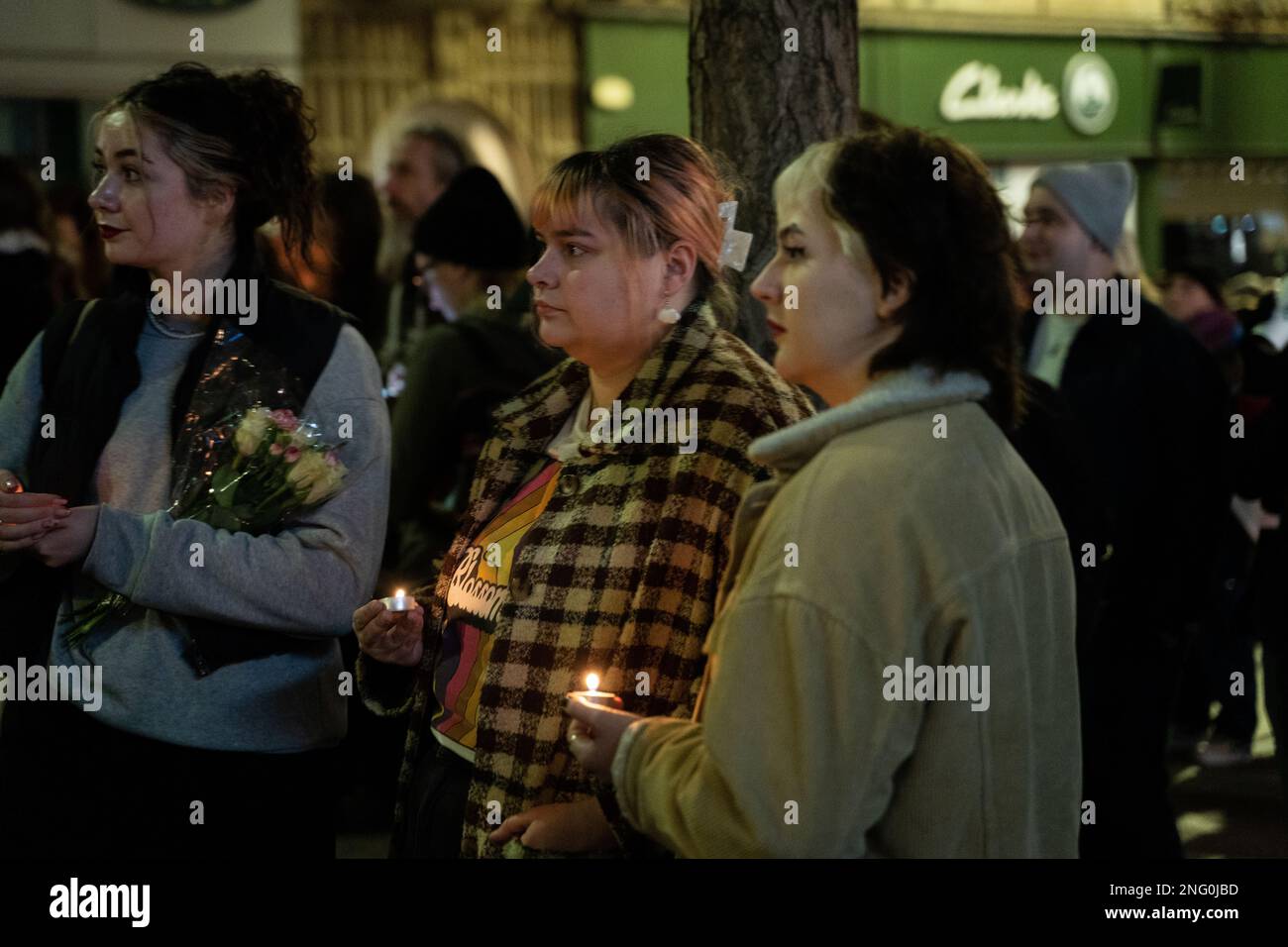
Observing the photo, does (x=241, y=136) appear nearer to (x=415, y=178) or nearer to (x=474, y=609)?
(x=474, y=609)

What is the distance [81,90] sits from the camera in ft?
35.0

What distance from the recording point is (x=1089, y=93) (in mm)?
15742

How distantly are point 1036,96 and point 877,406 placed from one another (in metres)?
14.1

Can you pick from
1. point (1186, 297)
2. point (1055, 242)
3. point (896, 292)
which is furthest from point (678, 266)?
point (1186, 297)

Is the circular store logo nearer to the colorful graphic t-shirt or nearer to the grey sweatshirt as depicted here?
the grey sweatshirt

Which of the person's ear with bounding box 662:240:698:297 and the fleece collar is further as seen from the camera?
the person's ear with bounding box 662:240:698:297

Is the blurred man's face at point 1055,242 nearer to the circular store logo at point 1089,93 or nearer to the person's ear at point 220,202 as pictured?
the person's ear at point 220,202

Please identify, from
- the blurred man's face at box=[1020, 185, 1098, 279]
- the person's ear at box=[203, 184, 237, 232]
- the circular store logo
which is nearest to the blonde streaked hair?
the person's ear at box=[203, 184, 237, 232]

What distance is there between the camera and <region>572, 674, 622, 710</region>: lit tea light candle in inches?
99.1

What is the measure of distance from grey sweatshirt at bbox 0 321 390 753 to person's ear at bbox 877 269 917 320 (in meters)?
1.36
